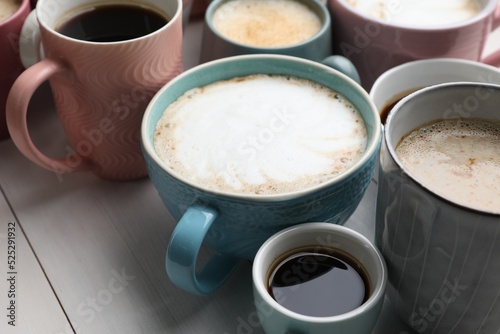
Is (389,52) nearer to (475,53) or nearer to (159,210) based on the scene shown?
(475,53)

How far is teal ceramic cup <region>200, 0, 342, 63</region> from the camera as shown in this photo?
0.76 metres

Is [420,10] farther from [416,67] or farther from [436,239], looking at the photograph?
[436,239]

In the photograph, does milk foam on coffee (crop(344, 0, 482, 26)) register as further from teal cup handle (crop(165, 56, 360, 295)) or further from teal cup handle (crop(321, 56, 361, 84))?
teal cup handle (crop(165, 56, 360, 295))

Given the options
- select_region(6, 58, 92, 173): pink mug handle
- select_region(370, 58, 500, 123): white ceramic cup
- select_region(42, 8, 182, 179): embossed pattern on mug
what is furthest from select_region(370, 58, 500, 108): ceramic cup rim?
select_region(6, 58, 92, 173): pink mug handle

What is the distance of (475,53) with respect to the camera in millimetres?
805

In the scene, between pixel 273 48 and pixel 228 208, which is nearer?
pixel 228 208

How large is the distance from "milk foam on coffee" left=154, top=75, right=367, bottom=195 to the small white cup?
5cm

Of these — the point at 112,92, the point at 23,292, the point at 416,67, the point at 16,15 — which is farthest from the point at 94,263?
the point at 416,67

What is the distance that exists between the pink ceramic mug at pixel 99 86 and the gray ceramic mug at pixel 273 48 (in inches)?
2.4

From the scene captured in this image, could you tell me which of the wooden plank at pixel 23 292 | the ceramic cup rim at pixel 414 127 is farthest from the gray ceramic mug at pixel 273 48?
the wooden plank at pixel 23 292

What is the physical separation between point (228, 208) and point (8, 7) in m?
0.42

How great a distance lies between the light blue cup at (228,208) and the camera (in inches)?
22.6

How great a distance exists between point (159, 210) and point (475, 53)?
42 cm

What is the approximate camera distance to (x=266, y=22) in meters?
0.84
